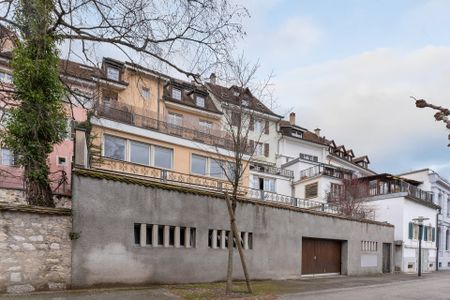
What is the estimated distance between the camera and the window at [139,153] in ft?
82.5

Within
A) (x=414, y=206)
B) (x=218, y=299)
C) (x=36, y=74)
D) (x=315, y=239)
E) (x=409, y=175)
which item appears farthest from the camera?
(x=409, y=175)

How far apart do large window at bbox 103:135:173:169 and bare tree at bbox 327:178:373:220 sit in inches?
579

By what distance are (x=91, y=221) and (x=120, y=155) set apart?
11.0 metres

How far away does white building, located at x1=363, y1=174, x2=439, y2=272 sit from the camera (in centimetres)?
3362

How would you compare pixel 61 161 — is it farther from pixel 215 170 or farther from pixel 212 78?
pixel 212 78

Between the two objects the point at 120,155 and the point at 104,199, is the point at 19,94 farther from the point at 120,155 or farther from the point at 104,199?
the point at 120,155

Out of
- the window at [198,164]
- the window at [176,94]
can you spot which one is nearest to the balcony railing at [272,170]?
the window at [176,94]

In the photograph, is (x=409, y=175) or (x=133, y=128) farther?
(x=409, y=175)

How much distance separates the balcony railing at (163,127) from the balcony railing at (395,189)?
15.9 meters

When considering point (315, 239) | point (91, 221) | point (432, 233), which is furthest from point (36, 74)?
point (432, 233)

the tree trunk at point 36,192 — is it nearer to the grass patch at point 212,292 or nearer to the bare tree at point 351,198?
the grass patch at point 212,292

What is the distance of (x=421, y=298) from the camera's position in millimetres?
15867

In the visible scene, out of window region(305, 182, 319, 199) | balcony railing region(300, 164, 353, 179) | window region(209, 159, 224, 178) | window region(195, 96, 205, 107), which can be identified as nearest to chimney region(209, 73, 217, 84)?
window region(209, 159, 224, 178)

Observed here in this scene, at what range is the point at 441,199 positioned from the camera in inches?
1863
